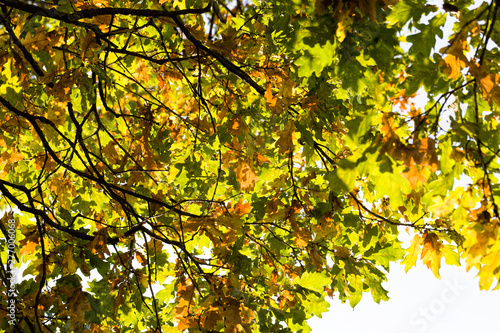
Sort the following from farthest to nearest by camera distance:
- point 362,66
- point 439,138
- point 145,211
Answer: point 145,211 < point 362,66 < point 439,138

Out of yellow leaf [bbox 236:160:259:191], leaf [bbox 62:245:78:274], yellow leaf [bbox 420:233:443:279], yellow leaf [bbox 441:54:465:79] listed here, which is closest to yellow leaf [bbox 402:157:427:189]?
yellow leaf [bbox 441:54:465:79]

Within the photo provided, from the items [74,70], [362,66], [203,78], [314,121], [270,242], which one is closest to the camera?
[362,66]

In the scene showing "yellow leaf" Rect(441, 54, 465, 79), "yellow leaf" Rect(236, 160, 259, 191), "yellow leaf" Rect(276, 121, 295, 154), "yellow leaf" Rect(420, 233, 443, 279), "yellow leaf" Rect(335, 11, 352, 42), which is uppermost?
"yellow leaf" Rect(236, 160, 259, 191)

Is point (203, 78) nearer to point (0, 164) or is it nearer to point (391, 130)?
point (0, 164)

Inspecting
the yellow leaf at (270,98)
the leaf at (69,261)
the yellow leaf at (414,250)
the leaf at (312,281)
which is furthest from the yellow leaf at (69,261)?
the yellow leaf at (414,250)

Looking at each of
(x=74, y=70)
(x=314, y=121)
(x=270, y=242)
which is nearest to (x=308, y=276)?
(x=270, y=242)

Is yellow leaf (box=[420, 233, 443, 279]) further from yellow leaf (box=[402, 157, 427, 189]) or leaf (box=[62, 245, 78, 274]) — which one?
leaf (box=[62, 245, 78, 274])

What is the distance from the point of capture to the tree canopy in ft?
5.83

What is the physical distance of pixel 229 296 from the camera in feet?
9.76

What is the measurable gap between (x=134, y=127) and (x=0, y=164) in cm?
146

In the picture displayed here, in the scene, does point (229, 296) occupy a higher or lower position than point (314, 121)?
lower

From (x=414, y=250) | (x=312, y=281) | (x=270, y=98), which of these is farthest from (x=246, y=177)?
(x=414, y=250)

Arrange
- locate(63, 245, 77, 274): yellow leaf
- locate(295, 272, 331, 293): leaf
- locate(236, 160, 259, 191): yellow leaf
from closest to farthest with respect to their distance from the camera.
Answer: locate(63, 245, 77, 274): yellow leaf → locate(295, 272, 331, 293): leaf → locate(236, 160, 259, 191): yellow leaf

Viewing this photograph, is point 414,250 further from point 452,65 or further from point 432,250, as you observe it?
point 452,65
